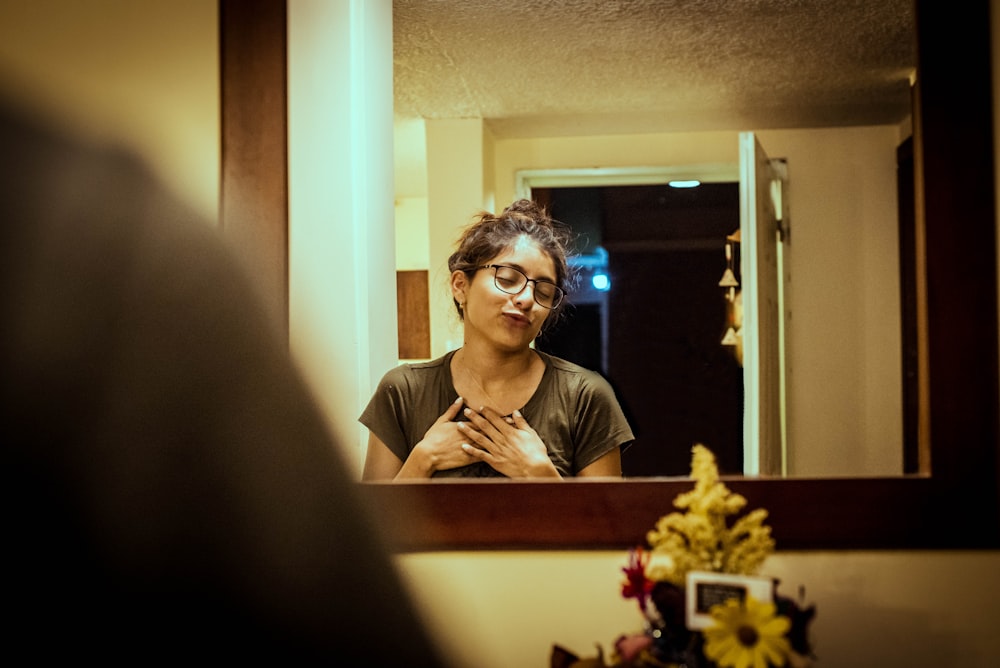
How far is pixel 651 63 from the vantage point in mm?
2385

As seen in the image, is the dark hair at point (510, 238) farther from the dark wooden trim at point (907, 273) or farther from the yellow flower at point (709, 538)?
the dark wooden trim at point (907, 273)

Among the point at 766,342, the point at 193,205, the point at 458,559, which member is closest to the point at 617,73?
the point at 766,342

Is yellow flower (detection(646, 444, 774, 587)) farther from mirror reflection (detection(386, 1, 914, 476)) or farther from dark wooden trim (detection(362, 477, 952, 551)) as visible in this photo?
mirror reflection (detection(386, 1, 914, 476))

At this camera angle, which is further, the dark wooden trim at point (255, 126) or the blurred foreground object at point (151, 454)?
the dark wooden trim at point (255, 126)

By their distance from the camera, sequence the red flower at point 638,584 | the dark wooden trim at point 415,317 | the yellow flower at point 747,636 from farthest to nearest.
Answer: the dark wooden trim at point 415,317 → the red flower at point 638,584 → the yellow flower at point 747,636

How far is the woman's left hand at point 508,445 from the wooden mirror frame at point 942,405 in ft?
0.50

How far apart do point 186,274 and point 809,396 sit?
116 inches

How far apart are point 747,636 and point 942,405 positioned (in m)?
0.40

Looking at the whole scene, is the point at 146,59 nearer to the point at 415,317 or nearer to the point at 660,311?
the point at 415,317

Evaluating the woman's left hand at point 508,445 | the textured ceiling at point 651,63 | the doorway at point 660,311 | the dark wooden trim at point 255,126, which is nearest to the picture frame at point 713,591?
the woman's left hand at point 508,445

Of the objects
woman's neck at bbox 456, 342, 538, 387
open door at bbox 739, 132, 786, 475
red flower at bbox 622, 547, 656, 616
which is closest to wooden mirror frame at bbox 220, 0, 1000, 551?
red flower at bbox 622, 547, 656, 616

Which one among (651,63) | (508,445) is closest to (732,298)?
(651,63)

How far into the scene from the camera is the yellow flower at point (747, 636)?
0.70m

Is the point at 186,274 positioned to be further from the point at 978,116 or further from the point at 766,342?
the point at 766,342
